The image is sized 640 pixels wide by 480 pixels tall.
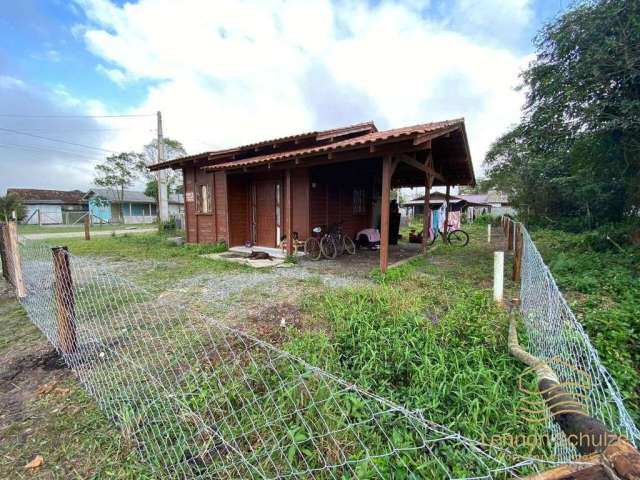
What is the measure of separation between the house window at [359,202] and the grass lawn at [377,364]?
17.1 feet

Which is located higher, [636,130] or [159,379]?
[636,130]

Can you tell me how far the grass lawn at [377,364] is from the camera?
5.83 feet

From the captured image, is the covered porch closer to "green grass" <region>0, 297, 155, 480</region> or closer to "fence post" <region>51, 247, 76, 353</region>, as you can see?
"fence post" <region>51, 247, 76, 353</region>

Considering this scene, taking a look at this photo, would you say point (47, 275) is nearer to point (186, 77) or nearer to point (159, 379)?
point (159, 379)

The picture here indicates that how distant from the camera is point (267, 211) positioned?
345 inches

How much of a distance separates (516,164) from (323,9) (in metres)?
18.0

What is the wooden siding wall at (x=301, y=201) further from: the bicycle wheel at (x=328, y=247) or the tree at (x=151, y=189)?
the tree at (x=151, y=189)

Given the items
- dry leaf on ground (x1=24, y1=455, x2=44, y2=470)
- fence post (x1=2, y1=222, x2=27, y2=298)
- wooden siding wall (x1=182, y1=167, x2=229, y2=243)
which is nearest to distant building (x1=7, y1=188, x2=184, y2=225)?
wooden siding wall (x1=182, y1=167, x2=229, y2=243)

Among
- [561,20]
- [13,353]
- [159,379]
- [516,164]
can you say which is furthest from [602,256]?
[516,164]

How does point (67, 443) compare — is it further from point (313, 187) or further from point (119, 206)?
point (119, 206)

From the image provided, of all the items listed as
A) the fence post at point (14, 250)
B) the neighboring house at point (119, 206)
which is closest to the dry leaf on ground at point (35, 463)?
the fence post at point (14, 250)

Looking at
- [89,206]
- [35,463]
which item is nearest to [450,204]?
[35,463]

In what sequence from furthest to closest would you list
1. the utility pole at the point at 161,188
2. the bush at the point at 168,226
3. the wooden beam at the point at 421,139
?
the utility pole at the point at 161,188, the bush at the point at 168,226, the wooden beam at the point at 421,139

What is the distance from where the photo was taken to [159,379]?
234 centimetres
